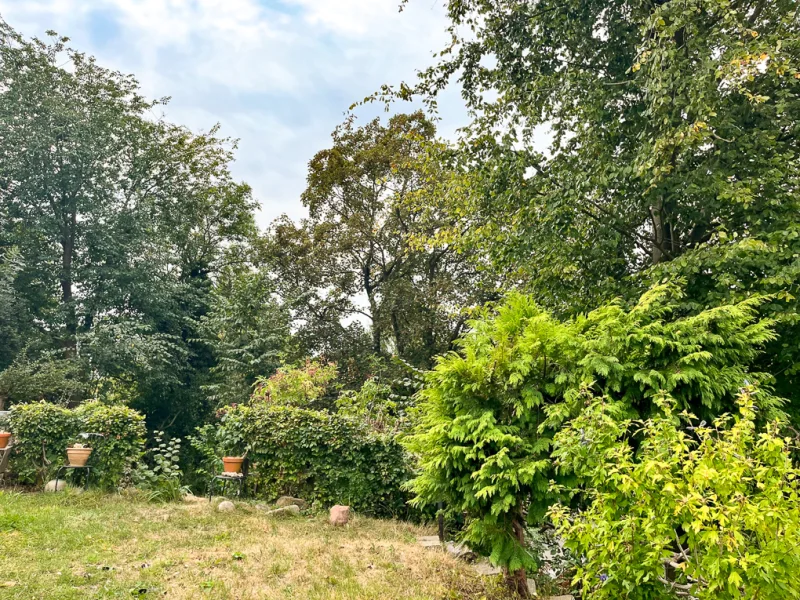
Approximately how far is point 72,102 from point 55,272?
16.2ft

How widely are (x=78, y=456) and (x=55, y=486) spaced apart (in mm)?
585

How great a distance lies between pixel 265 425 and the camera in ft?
23.5

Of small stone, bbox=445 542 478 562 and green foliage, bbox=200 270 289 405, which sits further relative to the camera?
green foliage, bbox=200 270 289 405

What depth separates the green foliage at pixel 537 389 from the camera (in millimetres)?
3129

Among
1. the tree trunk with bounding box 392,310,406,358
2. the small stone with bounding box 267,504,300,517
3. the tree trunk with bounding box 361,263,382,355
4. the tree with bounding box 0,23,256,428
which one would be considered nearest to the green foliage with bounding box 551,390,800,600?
the small stone with bounding box 267,504,300,517

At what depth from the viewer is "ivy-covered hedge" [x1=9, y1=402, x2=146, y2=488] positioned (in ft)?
Answer: 22.5

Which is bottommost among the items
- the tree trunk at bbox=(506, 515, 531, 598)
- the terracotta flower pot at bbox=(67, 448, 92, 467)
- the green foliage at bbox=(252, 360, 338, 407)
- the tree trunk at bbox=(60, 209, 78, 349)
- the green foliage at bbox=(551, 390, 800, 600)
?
the tree trunk at bbox=(506, 515, 531, 598)

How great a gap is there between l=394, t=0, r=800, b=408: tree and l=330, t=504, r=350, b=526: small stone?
150 inches

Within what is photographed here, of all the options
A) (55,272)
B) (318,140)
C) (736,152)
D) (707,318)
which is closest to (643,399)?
(707,318)

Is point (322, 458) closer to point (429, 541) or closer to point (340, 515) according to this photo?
point (340, 515)

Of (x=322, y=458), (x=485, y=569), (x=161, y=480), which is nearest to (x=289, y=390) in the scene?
(x=322, y=458)

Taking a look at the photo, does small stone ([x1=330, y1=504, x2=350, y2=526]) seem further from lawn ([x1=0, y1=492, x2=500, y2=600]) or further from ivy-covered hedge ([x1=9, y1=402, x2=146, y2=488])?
ivy-covered hedge ([x1=9, y1=402, x2=146, y2=488])

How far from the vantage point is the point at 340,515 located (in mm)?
6023

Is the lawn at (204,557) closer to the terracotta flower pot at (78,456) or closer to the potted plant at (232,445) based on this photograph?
the terracotta flower pot at (78,456)
